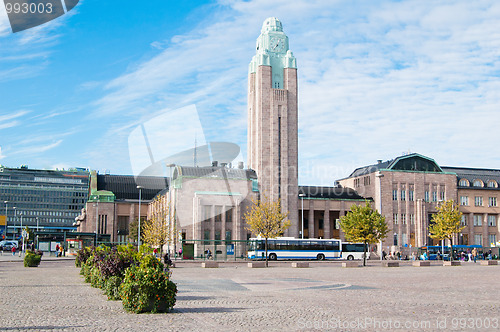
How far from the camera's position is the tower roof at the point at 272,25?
93619mm

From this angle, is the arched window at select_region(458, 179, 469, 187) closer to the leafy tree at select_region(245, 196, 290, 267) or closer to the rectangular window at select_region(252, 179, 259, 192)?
the leafy tree at select_region(245, 196, 290, 267)

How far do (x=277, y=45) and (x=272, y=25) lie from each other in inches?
172

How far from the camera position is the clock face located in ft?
301

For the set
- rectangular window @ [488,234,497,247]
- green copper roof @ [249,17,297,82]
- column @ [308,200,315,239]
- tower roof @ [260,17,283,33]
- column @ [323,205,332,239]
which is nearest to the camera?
column @ [308,200,315,239]

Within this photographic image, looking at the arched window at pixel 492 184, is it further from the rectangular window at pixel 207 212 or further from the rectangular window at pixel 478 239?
the rectangular window at pixel 207 212

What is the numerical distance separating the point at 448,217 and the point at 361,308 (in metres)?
61.4

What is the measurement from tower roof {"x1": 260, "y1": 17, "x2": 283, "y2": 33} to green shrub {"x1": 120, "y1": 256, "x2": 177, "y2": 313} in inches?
3335

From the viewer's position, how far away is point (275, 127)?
8688cm

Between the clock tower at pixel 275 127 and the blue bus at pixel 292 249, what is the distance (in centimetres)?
1914

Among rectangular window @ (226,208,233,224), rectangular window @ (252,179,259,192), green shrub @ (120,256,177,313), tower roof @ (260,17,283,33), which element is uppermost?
tower roof @ (260,17,283,33)

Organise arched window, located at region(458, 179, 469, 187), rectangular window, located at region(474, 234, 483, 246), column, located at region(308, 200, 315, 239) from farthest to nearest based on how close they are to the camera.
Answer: arched window, located at region(458, 179, 469, 187) < rectangular window, located at region(474, 234, 483, 246) < column, located at region(308, 200, 315, 239)

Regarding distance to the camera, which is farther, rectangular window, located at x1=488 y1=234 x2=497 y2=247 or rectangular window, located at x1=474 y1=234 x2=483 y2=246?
rectangular window, located at x1=488 y1=234 x2=497 y2=247

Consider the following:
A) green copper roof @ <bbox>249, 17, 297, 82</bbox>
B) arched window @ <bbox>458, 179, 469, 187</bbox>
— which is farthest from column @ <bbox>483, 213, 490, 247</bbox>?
green copper roof @ <bbox>249, 17, 297, 82</bbox>

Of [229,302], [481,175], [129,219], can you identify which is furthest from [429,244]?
[229,302]
